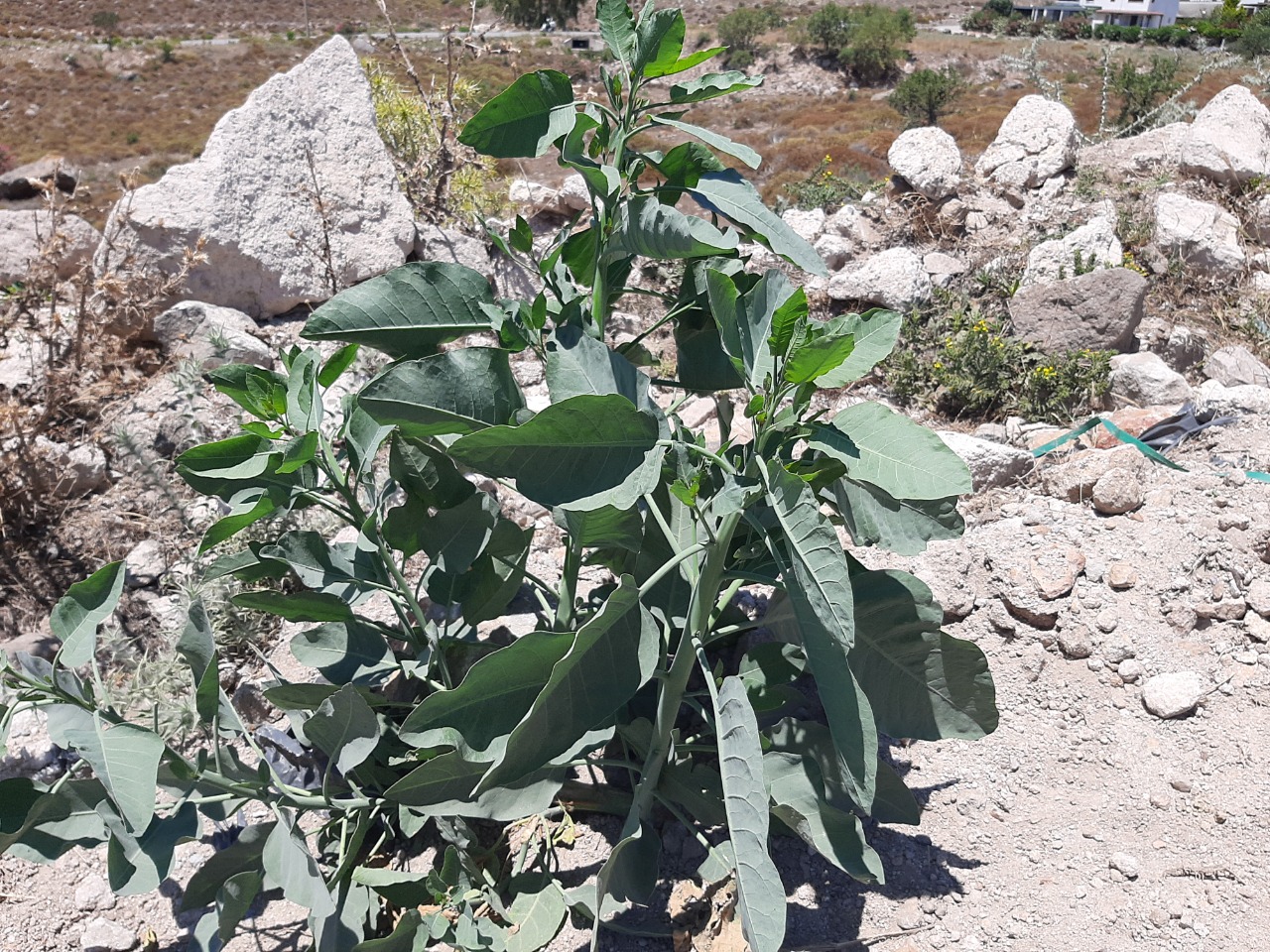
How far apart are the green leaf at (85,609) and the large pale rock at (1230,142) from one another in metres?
6.31

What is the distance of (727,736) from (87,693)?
974 millimetres

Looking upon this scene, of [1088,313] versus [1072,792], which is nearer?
[1072,792]

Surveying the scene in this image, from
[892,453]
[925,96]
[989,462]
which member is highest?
[892,453]

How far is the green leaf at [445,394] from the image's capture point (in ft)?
4.05

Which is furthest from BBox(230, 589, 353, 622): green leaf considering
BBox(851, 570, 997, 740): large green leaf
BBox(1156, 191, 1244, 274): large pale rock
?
BBox(1156, 191, 1244, 274): large pale rock

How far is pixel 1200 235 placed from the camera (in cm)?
483

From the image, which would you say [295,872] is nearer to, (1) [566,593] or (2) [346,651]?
(2) [346,651]

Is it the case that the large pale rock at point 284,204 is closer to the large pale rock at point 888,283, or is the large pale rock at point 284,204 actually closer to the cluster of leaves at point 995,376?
the large pale rock at point 888,283

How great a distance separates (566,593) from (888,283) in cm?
332

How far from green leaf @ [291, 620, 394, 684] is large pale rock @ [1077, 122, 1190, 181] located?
568 cm

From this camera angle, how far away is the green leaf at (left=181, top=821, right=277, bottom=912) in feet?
4.89

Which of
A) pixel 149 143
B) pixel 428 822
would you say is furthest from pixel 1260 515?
pixel 149 143

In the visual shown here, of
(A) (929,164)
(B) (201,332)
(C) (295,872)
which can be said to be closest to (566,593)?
(C) (295,872)

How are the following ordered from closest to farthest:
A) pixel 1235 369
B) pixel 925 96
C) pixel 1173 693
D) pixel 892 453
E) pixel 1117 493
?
pixel 892 453
pixel 1173 693
pixel 1117 493
pixel 1235 369
pixel 925 96
